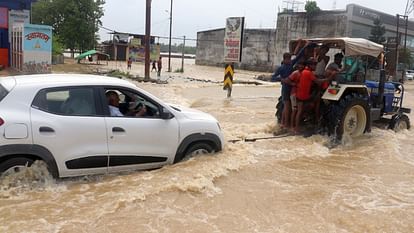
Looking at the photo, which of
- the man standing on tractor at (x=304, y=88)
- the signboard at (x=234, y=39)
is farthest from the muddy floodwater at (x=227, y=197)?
the signboard at (x=234, y=39)

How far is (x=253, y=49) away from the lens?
56.3 metres

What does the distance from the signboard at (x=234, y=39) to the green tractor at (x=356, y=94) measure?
939 centimetres

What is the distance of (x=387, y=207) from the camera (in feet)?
19.0

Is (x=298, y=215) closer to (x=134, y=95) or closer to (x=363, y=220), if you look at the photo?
(x=363, y=220)

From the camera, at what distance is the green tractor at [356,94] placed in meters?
9.16

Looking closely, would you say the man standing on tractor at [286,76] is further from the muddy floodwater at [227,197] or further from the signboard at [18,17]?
the signboard at [18,17]

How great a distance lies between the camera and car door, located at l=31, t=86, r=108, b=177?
17.0 feet

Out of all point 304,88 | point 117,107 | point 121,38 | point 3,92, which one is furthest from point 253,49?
point 3,92

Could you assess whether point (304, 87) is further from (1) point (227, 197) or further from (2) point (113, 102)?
(2) point (113, 102)

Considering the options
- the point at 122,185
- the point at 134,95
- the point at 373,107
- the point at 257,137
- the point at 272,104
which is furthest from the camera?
the point at 272,104

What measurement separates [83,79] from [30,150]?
3.81 ft

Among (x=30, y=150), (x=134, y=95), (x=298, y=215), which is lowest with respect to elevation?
(x=298, y=215)

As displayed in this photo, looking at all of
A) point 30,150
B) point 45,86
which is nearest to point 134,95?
point 45,86

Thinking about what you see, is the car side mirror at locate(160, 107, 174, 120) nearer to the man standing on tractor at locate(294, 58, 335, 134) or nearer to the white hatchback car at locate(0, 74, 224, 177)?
the white hatchback car at locate(0, 74, 224, 177)
